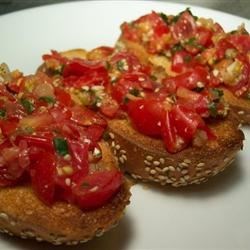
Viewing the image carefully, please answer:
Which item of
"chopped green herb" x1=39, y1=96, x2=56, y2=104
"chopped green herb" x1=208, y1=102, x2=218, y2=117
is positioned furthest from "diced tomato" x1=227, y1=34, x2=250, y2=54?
"chopped green herb" x1=39, y1=96, x2=56, y2=104

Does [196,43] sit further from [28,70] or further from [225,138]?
[28,70]

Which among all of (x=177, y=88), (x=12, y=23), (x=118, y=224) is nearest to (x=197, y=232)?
(x=118, y=224)

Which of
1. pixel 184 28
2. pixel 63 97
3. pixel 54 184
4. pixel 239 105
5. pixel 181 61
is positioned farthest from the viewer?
pixel 184 28

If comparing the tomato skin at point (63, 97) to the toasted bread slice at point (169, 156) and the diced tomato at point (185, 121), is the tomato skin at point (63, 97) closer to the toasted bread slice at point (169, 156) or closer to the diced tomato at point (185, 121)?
the toasted bread slice at point (169, 156)

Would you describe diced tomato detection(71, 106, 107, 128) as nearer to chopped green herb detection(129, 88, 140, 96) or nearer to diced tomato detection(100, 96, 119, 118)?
diced tomato detection(100, 96, 119, 118)

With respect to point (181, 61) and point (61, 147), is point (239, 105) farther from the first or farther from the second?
point (61, 147)

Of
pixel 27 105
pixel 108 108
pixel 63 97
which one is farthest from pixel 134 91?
pixel 27 105

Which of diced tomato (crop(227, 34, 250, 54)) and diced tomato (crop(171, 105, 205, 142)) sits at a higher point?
diced tomato (crop(227, 34, 250, 54))
